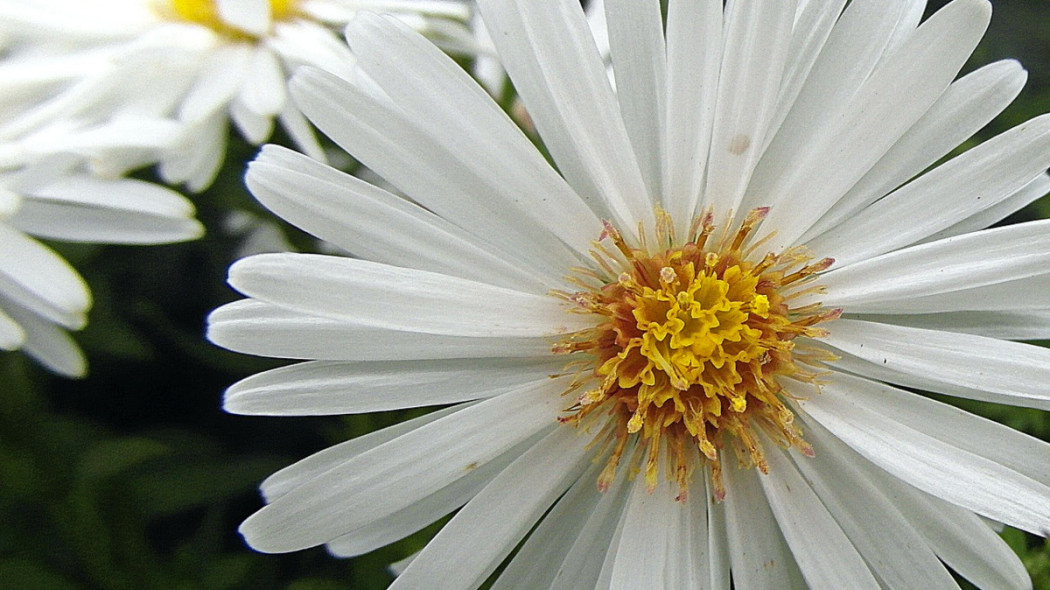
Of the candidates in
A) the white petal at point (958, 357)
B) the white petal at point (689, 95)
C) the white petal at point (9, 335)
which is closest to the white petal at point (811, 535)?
the white petal at point (958, 357)

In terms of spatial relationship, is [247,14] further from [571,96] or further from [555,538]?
[555,538]

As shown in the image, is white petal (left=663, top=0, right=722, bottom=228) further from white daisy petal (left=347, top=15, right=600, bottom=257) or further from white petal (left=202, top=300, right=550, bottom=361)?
white petal (left=202, top=300, right=550, bottom=361)

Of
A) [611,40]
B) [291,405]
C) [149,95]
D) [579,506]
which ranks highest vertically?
[149,95]

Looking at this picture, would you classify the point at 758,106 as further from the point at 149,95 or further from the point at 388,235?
the point at 149,95

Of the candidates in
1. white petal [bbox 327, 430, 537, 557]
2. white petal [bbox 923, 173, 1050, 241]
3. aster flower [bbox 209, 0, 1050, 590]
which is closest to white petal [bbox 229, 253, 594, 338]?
aster flower [bbox 209, 0, 1050, 590]

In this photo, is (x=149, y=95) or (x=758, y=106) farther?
(x=149, y=95)

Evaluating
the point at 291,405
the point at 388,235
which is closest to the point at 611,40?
the point at 388,235
